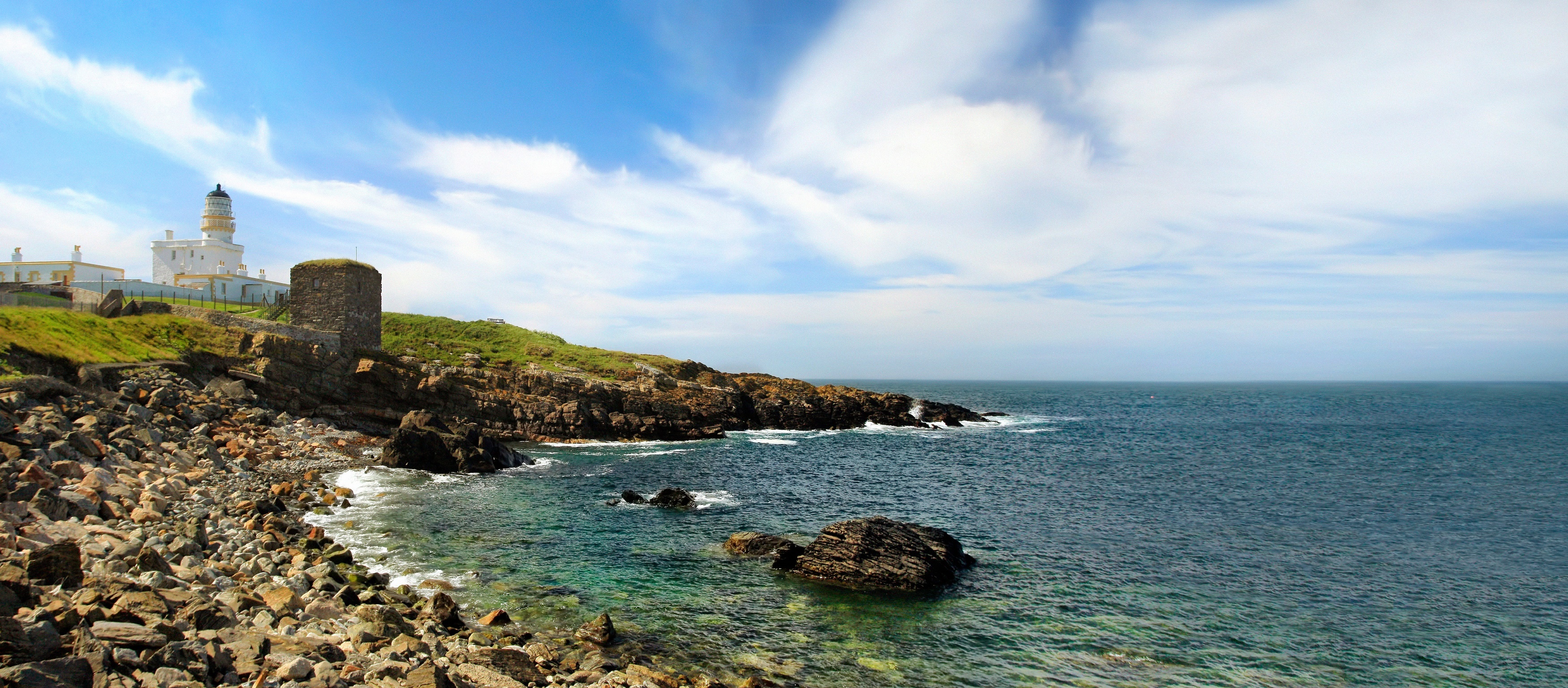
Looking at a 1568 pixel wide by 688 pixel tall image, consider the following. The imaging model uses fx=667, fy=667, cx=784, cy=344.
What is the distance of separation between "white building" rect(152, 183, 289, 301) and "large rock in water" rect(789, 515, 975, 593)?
6909 centimetres

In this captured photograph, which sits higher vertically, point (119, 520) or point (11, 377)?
point (11, 377)

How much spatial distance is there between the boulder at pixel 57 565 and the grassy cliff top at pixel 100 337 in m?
20.0

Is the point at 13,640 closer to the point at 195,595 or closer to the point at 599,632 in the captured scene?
the point at 195,595

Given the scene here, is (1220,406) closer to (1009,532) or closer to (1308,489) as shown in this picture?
(1308,489)

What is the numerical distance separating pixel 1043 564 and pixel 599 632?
16.1 meters

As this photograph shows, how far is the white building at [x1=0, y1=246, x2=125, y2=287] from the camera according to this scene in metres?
54.7

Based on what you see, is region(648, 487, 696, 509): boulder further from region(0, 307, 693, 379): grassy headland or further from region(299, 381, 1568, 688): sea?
region(0, 307, 693, 379): grassy headland

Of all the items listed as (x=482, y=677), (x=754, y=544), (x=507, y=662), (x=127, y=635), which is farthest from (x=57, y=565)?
(x=754, y=544)

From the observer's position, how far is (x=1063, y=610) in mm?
19531

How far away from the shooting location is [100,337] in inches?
1382

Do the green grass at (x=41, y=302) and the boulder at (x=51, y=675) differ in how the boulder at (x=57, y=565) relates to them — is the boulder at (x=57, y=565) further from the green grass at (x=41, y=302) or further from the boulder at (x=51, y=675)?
the green grass at (x=41, y=302)

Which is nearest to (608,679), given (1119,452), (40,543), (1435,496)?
(40,543)

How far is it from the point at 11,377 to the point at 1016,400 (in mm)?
157325

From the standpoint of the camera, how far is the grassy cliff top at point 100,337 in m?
28.1
